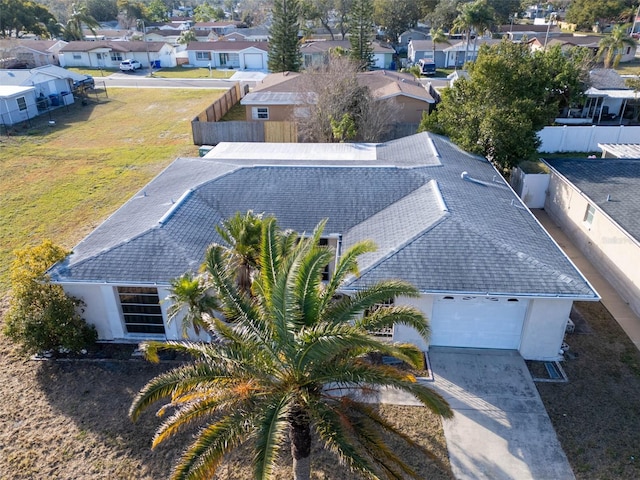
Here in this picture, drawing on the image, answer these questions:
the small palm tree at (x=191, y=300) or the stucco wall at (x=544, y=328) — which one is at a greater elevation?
the small palm tree at (x=191, y=300)

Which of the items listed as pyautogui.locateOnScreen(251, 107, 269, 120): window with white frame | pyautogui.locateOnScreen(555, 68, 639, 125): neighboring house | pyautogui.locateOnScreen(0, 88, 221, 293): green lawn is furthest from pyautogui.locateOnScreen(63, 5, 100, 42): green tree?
pyautogui.locateOnScreen(555, 68, 639, 125): neighboring house

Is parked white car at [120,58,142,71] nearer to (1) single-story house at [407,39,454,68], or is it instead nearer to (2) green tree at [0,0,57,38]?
(2) green tree at [0,0,57,38]

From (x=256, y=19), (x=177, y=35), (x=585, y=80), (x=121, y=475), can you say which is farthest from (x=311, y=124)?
(x=256, y=19)

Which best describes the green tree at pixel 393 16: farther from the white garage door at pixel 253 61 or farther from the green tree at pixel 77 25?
the green tree at pixel 77 25

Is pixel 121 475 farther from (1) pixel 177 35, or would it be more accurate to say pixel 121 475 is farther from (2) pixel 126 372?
(1) pixel 177 35

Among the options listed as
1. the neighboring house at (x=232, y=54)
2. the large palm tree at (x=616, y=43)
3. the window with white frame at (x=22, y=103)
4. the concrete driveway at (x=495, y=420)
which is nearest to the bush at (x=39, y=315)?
the concrete driveway at (x=495, y=420)

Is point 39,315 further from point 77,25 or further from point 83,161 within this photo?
point 77,25

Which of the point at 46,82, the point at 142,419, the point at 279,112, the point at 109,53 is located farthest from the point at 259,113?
the point at 109,53

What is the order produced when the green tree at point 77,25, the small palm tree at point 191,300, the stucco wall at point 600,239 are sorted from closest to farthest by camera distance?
the small palm tree at point 191,300 → the stucco wall at point 600,239 → the green tree at point 77,25
